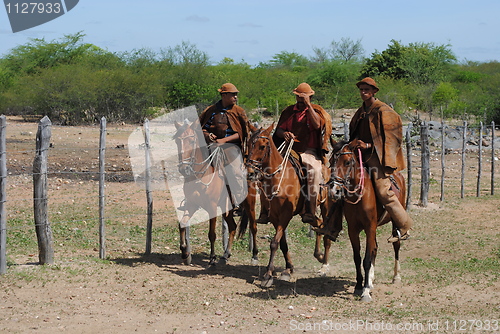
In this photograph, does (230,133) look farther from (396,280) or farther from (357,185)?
(396,280)

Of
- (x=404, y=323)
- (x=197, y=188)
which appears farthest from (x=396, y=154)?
(x=197, y=188)

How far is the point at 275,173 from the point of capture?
8.29 meters

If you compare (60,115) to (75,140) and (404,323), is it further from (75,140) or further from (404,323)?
(404,323)

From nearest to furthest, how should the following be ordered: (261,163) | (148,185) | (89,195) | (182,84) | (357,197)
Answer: (357,197) → (261,163) → (148,185) → (89,195) → (182,84)

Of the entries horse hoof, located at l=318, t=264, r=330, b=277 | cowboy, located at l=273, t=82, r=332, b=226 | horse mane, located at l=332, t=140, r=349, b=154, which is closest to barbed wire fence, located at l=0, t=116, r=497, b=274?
cowboy, located at l=273, t=82, r=332, b=226

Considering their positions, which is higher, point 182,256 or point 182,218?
point 182,218

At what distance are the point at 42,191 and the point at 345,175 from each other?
13.3 ft

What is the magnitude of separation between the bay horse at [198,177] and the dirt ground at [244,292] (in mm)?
795

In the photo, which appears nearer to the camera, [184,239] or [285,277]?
[285,277]

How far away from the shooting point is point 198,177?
902cm

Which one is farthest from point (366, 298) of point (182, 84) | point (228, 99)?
point (182, 84)

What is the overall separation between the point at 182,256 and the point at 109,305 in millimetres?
2264

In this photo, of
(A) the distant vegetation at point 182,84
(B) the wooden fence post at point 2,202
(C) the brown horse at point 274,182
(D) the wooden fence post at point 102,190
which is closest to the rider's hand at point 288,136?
(C) the brown horse at point 274,182

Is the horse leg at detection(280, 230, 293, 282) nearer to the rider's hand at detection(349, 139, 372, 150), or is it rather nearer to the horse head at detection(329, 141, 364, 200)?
the horse head at detection(329, 141, 364, 200)
